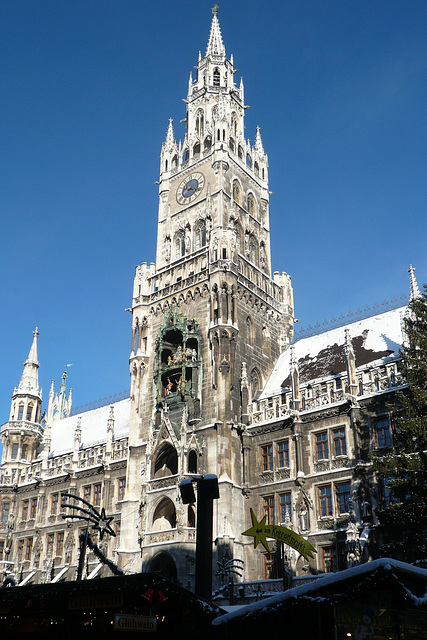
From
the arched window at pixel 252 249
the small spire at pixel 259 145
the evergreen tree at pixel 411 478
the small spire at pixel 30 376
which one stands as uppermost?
the small spire at pixel 259 145

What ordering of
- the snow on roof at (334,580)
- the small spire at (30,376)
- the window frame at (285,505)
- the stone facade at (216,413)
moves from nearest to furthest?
the snow on roof at (334,580) < the stone facade at (216,413) < the window frame at (285,505) < the small spire at (30,376)

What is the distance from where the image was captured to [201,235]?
Answer: 4491 cm

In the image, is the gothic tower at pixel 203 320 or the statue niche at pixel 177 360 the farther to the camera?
the statue niche at pixel 177 360

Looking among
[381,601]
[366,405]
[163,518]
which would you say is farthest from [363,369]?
[381,601]

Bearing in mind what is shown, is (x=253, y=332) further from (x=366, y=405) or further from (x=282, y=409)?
(x=366, y=405)

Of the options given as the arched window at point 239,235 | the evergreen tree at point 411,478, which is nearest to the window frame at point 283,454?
the evergreen tree at point 411,478

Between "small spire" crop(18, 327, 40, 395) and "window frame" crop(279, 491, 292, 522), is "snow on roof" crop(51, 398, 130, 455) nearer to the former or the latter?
"small spire" crop(18, 327, 40, 395)

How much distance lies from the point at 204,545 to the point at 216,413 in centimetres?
1924

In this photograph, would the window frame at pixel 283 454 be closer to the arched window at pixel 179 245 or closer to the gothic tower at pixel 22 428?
the arched window at pixel 179 245

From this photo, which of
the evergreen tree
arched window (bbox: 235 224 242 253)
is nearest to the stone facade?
arched window (bbox: 235 224 242 253)

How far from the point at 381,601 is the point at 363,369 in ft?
76.5

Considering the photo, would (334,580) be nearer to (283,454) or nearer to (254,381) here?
(283,454)

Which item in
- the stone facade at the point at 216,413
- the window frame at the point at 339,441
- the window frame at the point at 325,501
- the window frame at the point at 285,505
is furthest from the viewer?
the window frame at the point at 285,505

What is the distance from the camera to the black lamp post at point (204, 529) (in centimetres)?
1616
